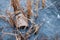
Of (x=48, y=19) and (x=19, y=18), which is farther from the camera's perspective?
(x=48, y=19)

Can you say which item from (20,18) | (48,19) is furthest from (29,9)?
(48,19)

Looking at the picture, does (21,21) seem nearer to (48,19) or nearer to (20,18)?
(20,18)

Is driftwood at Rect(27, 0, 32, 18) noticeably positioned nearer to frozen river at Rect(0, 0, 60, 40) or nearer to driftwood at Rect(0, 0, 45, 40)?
driftwood at Rect(0, 0, 45, 40)

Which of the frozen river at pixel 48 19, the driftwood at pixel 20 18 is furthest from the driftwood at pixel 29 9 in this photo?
the frozen river at pixel 48 19

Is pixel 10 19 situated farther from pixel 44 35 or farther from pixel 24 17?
pixel 44 35

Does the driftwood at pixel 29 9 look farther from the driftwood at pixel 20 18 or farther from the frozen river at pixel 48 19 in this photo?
the frozen river at pixel 48 19

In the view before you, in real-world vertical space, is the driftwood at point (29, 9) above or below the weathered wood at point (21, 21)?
above

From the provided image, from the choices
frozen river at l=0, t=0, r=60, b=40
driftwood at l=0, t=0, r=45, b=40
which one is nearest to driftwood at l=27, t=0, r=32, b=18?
driftwood at l=0, t=0, r=45, b=40

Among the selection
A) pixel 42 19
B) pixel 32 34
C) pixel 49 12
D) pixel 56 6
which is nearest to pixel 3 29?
pixel 32 34

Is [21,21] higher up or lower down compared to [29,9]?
lower down

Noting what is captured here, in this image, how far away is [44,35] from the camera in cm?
248

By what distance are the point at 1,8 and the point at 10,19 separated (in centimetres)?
48

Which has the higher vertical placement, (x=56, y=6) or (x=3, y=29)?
(x=56, y=6)

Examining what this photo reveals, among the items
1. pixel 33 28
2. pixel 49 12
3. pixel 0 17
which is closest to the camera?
pixel 33 28
